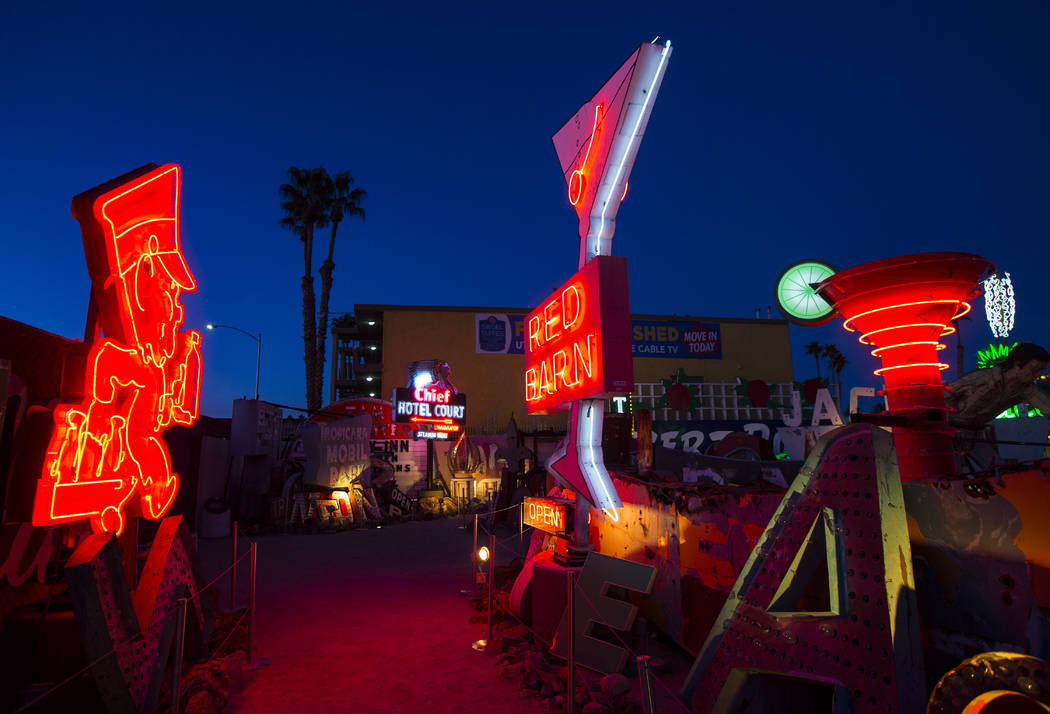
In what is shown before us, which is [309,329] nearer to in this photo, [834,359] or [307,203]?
[307,203]

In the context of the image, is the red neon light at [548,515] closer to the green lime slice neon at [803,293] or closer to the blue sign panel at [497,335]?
the green lime slice neon at [803,293]

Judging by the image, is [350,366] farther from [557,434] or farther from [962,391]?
[962,391]

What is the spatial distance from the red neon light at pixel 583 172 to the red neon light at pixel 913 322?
3.47m

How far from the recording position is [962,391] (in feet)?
33.5

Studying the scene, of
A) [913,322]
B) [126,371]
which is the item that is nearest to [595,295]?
[913,322]

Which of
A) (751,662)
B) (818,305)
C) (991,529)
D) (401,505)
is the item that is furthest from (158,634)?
(401,505)

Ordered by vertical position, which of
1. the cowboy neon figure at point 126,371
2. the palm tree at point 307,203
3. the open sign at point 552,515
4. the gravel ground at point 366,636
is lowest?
the gravel ground at point 366,636

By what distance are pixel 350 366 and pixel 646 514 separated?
43524 mm

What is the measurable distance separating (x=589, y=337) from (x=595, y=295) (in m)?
0.57

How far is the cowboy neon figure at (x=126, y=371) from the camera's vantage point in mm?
4977

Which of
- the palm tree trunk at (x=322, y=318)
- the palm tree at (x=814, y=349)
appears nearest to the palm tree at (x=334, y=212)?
the palm tree trunk at (x=322, y=318)

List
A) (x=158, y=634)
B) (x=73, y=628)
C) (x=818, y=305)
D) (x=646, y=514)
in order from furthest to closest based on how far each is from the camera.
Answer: (x=818, y=305)
(x=646, y=514)
(x=158, y=634)
(x=73, y=628)

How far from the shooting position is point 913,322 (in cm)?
615

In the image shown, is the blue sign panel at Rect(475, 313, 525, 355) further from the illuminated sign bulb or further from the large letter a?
the large letter a
